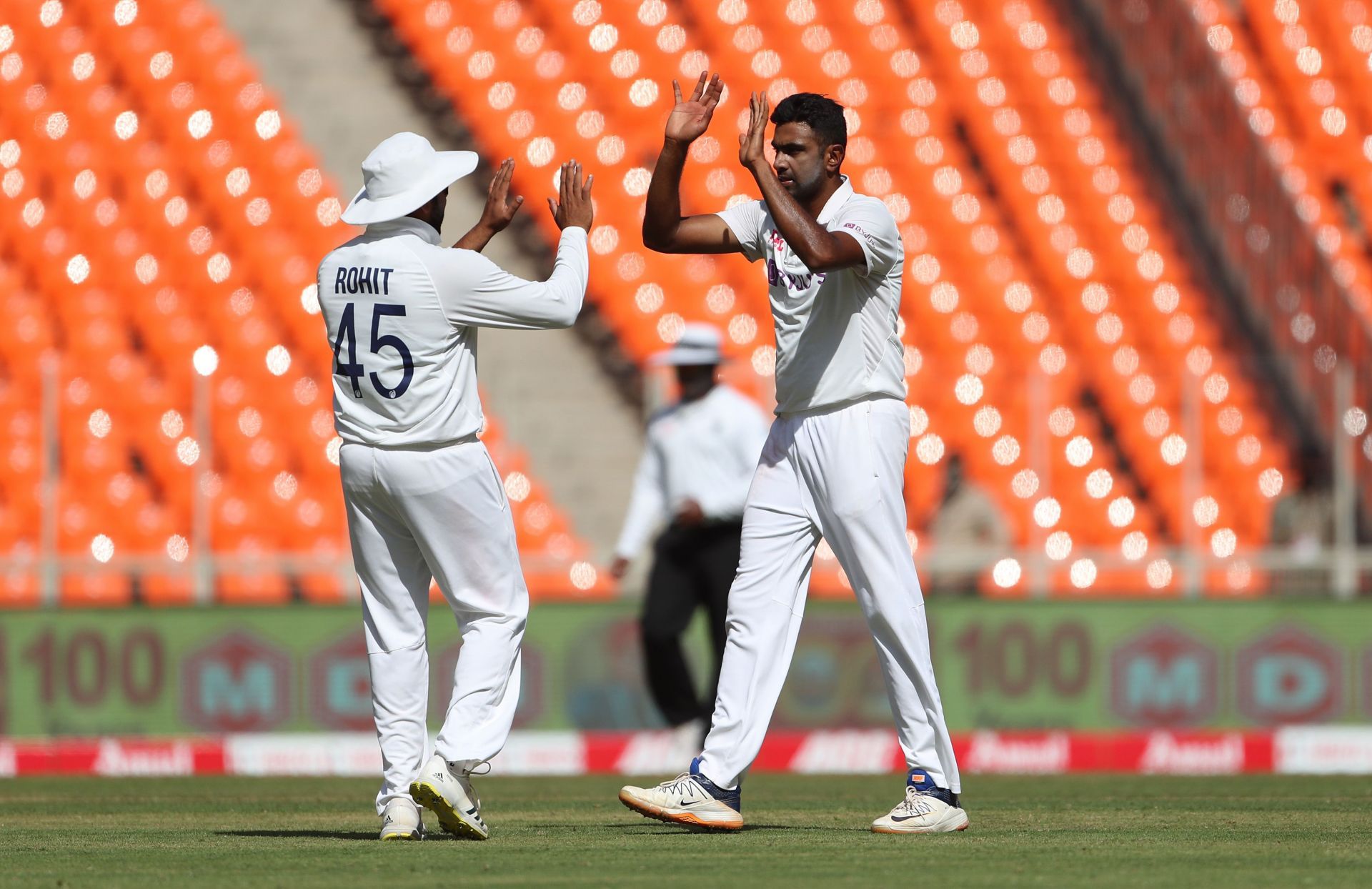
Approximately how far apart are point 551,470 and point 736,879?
37.0 ft

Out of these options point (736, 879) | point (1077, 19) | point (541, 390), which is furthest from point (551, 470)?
point (736, 879)

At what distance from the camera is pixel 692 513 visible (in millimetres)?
11039

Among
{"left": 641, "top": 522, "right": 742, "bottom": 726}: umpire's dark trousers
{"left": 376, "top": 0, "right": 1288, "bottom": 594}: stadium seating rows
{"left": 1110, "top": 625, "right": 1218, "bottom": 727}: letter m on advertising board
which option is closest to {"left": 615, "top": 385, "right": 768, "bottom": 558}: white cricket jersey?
{"left": 641, "top": 522, "right": 742, "bottom": 726}: umpire's dark trousers

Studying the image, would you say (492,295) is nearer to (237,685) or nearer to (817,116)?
(817,116)

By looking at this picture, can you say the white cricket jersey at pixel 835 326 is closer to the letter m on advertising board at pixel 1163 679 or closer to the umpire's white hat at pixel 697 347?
the umpire's white hat at pixel 697 347

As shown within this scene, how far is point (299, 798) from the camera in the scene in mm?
9383

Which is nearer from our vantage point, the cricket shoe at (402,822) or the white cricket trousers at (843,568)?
the cricket shoe at (402,822)

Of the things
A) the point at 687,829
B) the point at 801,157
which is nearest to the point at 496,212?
the point at 801,157

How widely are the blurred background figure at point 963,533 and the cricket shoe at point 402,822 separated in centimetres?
712

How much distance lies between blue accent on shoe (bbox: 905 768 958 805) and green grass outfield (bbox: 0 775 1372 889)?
142mm

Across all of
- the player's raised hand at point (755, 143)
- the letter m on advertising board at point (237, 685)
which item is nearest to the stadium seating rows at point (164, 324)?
the letter m on advertising board at point (237, 685)

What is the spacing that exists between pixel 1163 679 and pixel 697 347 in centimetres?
391

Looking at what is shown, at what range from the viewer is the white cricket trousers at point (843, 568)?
7.02 metres

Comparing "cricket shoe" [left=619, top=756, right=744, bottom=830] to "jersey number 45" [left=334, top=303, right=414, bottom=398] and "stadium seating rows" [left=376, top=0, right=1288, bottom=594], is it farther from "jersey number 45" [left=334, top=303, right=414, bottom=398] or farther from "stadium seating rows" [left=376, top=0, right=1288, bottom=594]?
"stadium seating rows" [left=376, top=0, right=1288, bottom=594]
